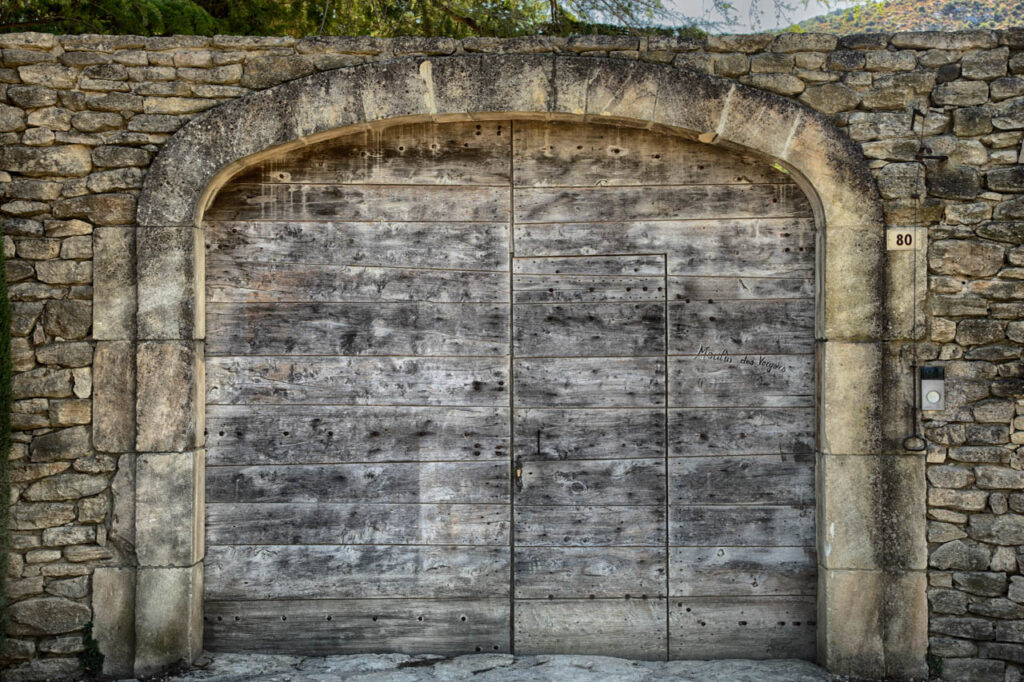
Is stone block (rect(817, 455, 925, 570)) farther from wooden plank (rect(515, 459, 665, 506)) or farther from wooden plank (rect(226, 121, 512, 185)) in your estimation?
wooden plank (rect(226, 121, 512, 185))

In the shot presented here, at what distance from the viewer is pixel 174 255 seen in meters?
3.75

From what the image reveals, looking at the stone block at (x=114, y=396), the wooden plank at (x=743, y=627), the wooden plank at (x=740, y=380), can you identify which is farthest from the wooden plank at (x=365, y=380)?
the wooden plank at (x=743, y=627)

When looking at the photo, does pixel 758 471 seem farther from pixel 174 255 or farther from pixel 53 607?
pixel 53 607

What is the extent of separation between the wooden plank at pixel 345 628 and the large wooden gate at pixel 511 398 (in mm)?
11

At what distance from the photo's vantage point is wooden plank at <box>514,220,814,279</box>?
12.9 feet

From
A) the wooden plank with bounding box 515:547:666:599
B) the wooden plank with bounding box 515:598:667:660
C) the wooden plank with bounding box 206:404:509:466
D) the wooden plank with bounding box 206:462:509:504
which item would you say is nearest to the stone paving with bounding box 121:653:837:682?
the wooden plank with bounding box 515:598:667:660

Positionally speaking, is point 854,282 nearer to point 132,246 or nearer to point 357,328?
point 357,328

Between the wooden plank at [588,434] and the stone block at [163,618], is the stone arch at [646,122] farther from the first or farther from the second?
the wooden plank at [588,434]

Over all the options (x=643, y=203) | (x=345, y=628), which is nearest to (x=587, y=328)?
(x=643, y=203)

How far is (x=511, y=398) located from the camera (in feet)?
13.0

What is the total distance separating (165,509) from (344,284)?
1324 mm

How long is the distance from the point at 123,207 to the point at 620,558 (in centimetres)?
285

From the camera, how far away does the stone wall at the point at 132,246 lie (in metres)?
3.66

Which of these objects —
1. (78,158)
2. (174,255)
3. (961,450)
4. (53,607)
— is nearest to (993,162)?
(961,450)
